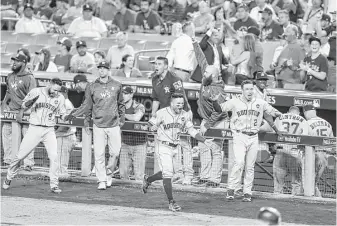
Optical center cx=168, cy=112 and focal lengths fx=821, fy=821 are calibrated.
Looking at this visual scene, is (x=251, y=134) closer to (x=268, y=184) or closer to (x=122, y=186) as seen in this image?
(x=268, y=184)

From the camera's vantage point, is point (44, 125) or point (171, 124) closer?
point (171, 124)

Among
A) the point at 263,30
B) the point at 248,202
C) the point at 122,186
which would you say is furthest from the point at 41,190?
the point at 263,30

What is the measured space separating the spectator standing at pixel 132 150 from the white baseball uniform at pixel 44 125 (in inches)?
46.3

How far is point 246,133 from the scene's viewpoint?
447 inches

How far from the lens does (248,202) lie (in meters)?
11.5

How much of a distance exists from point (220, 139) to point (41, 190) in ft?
9.24

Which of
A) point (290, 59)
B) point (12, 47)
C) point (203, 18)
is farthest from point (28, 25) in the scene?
point (290, 59)

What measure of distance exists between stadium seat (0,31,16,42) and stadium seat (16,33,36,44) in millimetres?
149

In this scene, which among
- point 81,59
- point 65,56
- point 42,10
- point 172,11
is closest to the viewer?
point 81,59

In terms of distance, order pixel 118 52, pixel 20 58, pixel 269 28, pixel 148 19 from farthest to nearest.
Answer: pixel 148 19, pixel 269 28, pixel 118 52, pixel 20 58

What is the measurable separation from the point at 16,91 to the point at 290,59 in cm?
469

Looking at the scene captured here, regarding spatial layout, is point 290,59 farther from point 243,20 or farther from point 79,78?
point 79,78

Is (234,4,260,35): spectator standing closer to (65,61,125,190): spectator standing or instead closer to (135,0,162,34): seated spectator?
(135,0,162,34): seated spectator

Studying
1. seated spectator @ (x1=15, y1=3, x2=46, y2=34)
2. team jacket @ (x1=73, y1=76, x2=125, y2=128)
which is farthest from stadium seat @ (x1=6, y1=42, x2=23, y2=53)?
team jacket @ (x1=73, y1=76, x2=125, y2=128)
